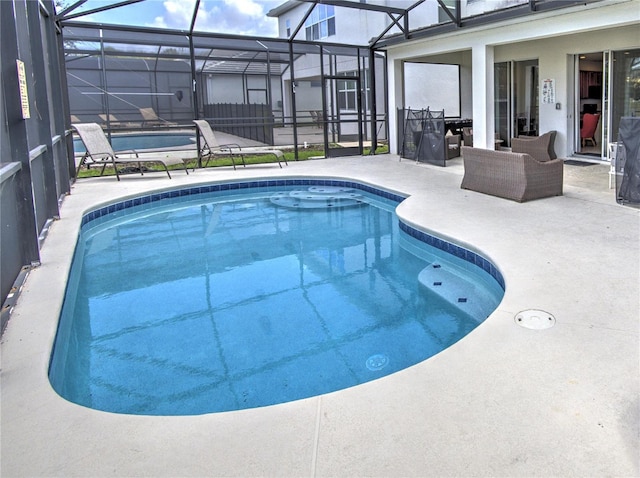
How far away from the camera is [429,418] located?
221 centimetres

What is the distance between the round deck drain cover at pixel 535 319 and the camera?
3.09 metres

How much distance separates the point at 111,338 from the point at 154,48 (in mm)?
9306

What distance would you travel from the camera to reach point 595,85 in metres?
11.0

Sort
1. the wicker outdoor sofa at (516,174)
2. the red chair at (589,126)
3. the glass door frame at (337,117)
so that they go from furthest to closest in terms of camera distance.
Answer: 1. the glass door frame at (337,117)
2. the red chair at (589,126)
3. the wicker outdoor sofa at (516,174)

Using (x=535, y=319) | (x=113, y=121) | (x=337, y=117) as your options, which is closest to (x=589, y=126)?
(x=337, y=117)

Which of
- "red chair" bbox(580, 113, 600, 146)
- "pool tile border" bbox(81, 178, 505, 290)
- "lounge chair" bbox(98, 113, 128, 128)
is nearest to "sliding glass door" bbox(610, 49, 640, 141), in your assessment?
"red chair" bbox(580, 113, 600, 146)

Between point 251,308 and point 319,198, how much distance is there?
482 cm

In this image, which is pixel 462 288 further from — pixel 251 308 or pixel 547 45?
pixel 547 45

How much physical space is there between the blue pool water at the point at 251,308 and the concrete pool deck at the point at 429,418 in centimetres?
47

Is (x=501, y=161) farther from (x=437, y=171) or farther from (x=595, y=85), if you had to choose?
(x=595, y=85)

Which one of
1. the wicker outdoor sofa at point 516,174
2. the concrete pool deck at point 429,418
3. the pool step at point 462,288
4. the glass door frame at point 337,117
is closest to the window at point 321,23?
the glass door frame at point 337,117

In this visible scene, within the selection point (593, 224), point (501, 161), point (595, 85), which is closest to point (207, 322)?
point (593, 224)

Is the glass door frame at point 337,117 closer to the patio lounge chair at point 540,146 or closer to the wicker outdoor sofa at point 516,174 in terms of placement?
the patio lounge chair at point 540,146

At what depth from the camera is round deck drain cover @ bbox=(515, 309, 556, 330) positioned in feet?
10.1
